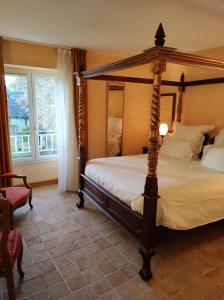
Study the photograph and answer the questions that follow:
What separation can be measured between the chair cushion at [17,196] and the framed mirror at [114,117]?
196 centimetres

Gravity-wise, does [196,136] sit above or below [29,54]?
below

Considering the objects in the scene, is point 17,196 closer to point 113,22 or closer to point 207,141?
point 113,22

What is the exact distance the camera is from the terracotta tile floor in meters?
1.87

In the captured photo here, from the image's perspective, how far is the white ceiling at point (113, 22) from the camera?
2078 millimetres

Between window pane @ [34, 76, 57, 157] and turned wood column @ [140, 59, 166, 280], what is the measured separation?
2.76 meters

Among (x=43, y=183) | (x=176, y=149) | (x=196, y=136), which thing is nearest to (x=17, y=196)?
(x=43, y=183)

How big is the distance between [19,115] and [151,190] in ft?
9.81

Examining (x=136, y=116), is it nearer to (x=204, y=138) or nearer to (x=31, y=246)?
(x=204, y=138)

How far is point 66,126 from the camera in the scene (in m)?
3.89

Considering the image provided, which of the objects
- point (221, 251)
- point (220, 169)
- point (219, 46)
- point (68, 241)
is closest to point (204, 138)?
point (220, 169)

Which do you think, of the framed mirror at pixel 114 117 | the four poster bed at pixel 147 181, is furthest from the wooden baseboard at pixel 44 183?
the four poster bed at pixel 147 181

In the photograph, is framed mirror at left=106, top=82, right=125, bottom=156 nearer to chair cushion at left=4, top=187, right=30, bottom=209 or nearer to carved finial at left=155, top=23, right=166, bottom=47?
chair cushion at left=4, top=187, right=30, bottom=209

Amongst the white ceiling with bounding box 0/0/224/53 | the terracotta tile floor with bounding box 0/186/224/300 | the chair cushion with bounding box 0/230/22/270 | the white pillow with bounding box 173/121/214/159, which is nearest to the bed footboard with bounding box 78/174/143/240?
the terracotta tile floor with bounding box 0/186/224/300

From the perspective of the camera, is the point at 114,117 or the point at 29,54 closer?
the point at 29,54
